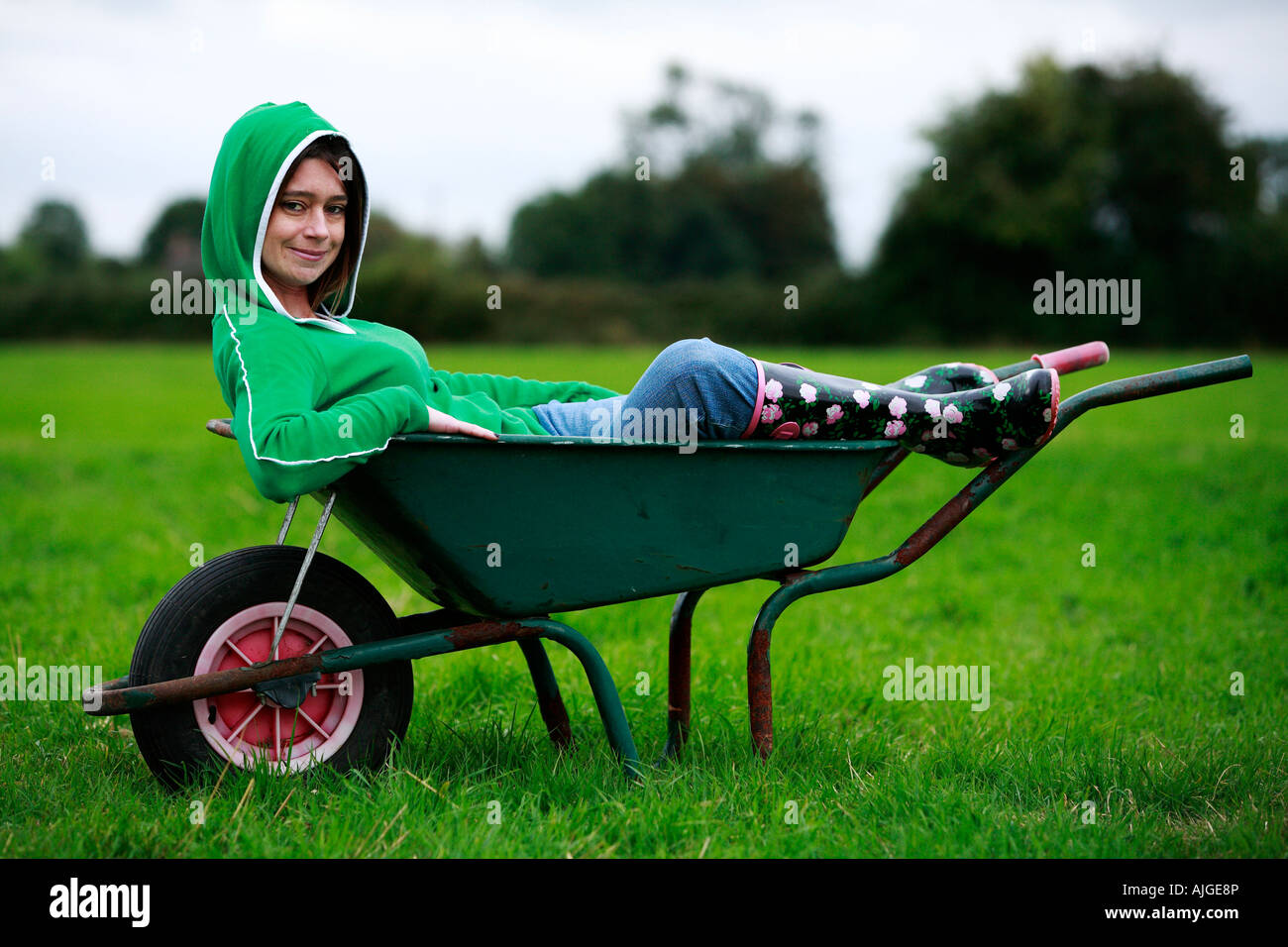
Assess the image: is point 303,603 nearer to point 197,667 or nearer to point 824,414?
point 197,667

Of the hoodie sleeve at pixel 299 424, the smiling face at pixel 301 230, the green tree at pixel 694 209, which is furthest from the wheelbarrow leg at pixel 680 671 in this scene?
the green tree at pixel 694 209

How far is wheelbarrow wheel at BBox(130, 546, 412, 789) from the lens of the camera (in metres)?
2.08

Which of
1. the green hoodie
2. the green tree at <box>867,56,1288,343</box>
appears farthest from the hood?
the green tree at <box>867,56,1288,343</box>

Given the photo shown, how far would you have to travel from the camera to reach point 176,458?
7812 millimetres

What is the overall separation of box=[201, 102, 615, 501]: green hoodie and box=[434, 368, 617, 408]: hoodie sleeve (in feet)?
0.40

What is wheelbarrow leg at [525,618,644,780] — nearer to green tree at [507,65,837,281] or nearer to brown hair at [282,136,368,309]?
brown hair at [282,136,368,309]

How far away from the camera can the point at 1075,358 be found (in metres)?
2.51

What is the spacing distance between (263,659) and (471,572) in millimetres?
443

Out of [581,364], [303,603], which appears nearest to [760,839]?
[303,603]

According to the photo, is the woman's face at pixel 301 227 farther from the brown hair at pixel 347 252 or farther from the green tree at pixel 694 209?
the green tree at pixel 694 209

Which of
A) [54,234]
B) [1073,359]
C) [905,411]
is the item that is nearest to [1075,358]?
[1073,359]

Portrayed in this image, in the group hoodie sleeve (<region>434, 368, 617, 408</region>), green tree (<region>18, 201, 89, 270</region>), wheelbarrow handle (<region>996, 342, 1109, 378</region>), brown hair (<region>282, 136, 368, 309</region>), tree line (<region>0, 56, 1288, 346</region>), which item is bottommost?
hoodie sleeve (<region>434, 368, 617, 408</region>)

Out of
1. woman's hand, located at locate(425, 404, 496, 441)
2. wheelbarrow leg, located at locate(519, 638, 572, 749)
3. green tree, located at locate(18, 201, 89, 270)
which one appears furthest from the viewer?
green tree, located at locate(18, 201, 89, 270)

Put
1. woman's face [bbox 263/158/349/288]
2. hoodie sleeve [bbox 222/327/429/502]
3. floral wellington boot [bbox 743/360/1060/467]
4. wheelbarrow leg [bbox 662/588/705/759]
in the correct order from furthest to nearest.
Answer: wheelbarrow leg [bbox 662/588/705/759] < floral wellington boot [bbox 743/360/1060/467] < woman's face [bbox 263/158/349/288] < hoodie sleeve [bbox 222/327/429/502]
